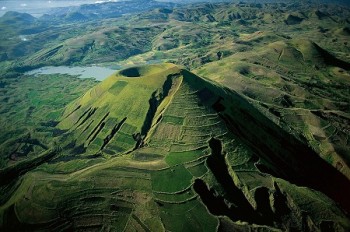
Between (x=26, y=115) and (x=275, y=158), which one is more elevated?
(x=275, y=158)

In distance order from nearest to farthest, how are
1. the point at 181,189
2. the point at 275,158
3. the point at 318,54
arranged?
the point at 181,189, the point at 275,158, the point at 318,54

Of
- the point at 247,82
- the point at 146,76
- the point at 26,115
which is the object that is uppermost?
the point at 146,76

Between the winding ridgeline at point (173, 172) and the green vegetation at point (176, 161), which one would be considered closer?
the winding ridgeline at point (173, 172)

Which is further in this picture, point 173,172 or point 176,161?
point 176,161

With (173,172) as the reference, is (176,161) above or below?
above

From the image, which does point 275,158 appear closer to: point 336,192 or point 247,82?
point 336,192

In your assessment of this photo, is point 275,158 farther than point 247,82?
No

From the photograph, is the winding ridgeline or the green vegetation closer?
the winding ridgeline

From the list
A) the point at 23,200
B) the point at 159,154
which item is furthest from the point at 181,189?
the point at 23,200
